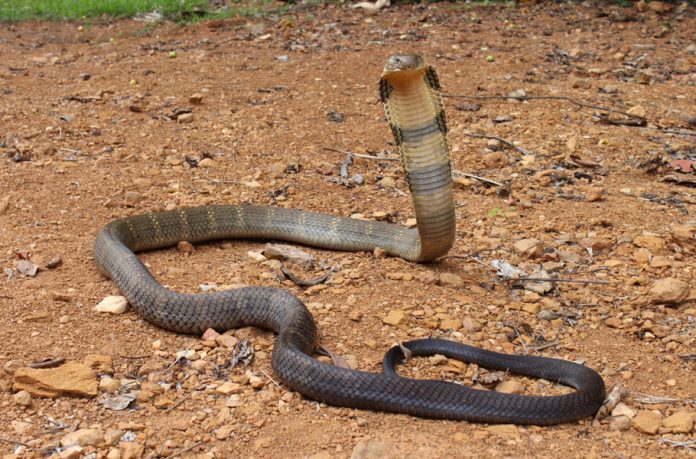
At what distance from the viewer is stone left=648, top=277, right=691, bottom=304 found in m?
4.47

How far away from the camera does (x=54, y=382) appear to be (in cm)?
370

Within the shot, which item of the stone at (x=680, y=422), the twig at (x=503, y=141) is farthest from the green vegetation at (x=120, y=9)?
the stone at (x=680, y=422)

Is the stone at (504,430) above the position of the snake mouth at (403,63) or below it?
below

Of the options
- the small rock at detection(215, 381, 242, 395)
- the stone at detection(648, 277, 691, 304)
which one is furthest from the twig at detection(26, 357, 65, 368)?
the stone at detection(648, 277, 691, 304)

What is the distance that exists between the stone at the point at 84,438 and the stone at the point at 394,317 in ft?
5.52

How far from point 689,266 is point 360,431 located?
2.68 m

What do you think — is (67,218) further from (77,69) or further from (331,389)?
(77,69)

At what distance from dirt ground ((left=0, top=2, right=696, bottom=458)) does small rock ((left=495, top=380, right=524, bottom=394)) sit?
4 centimetres

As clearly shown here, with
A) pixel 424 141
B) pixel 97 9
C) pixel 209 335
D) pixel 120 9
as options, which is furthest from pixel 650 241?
pixel 97 9

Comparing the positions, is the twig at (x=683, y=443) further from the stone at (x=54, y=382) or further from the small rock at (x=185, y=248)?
the small rock at (x=185, y=248)

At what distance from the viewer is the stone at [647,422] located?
340 centimetres

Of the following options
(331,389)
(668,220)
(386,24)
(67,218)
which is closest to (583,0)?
(386,24)

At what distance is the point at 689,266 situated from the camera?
195 inches

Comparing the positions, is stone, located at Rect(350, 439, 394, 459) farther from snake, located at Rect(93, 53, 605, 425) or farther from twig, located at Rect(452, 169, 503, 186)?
twig, located at Rect(452, 169, 503, 186)
